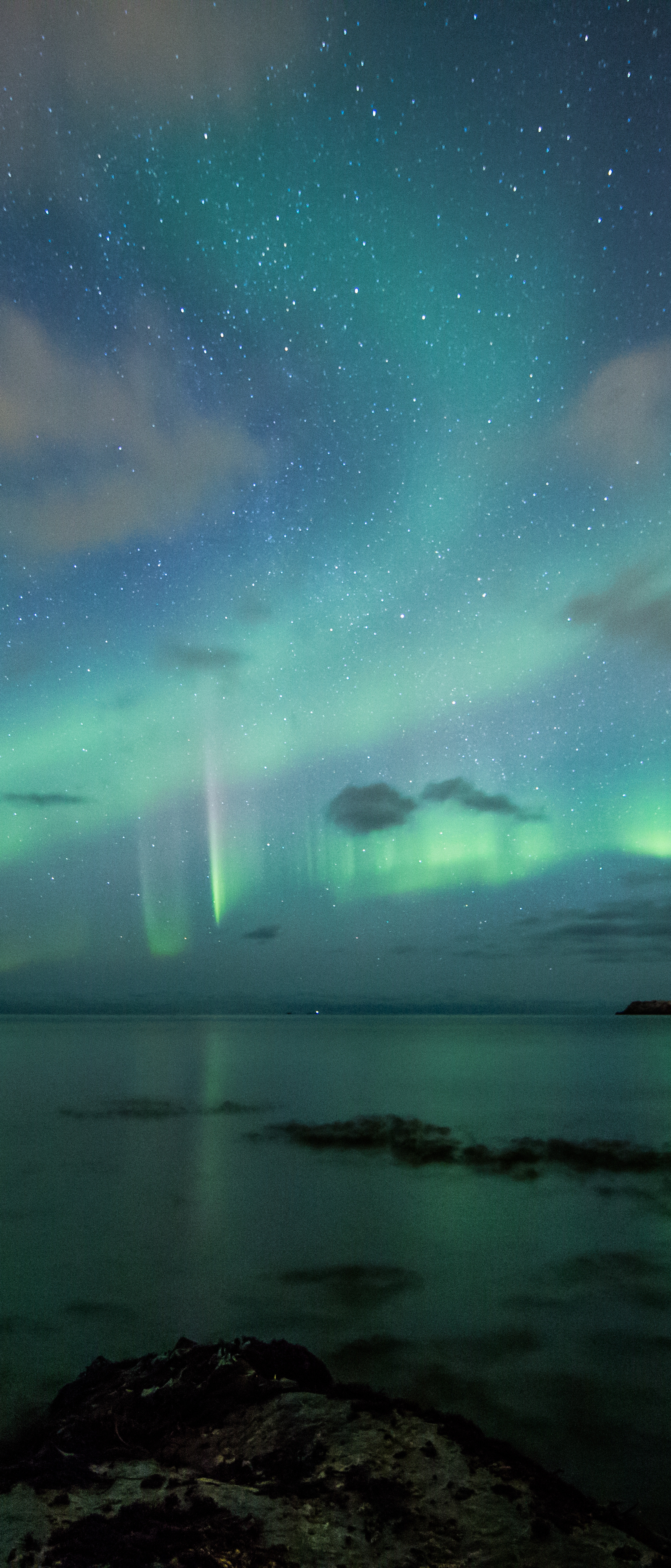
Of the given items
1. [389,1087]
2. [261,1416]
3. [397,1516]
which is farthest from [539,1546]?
[389,1087]

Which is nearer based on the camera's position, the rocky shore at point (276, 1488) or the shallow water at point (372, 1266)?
the rocky shore at point (276, 1488)

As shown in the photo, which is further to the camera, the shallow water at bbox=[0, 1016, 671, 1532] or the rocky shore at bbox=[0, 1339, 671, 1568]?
the shallow water at bbox=[0, 1016, 671, 1532]

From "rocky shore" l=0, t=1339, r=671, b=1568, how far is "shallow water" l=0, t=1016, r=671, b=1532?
146cm

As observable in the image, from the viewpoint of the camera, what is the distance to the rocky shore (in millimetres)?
4727

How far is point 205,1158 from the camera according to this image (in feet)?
70.1

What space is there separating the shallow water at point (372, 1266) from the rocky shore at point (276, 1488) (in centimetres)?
146

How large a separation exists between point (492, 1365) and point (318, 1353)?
2020 millimetres

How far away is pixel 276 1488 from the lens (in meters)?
5.45

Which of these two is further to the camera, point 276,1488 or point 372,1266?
point 372,1266

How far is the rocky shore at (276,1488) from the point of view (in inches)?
186

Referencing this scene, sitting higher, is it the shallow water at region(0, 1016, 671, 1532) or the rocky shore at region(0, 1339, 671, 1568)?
the rocky shore at region(0, 1339, 671, 1568)

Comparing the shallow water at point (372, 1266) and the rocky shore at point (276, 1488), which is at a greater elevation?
the rocky shore at point (276, 1488)

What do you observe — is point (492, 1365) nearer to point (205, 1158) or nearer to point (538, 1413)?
point (538, 1413)

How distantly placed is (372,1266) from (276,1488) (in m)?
7.48
